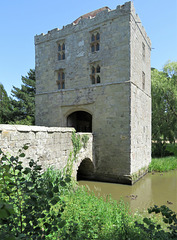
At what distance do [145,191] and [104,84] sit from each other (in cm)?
523

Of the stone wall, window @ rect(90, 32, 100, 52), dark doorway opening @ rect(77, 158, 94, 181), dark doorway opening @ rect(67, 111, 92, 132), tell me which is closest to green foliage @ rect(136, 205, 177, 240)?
the stone wall

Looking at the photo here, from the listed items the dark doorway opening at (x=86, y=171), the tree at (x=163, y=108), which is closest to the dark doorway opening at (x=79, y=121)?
the dark doorway opening at (x=86, y=171)

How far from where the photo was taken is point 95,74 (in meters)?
9.50

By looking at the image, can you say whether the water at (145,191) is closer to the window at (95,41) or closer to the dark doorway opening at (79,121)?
the dark doorway opening at (79,121)

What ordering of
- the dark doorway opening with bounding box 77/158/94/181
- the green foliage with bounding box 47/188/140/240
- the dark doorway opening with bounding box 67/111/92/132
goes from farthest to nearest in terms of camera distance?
the dark doorway opening with bounding box 67/111/92/132 < the dark doorway opening with bounding box 77/158/94/181 < the green foliage with bounding box 47/188/140/240

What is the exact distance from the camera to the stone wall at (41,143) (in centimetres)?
440

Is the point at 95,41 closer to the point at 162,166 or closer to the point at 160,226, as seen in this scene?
the point at 162,166

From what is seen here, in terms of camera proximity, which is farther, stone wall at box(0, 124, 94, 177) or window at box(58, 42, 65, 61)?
window at box(58, 42, 65, 61)

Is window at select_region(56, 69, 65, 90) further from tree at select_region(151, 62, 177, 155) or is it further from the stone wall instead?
tree at select_region(151, 62, 177, 155)

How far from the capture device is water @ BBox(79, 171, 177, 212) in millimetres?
6359

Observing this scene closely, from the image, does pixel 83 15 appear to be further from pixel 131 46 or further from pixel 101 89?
pixel 101 89

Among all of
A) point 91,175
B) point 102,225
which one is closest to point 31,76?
point 91,175

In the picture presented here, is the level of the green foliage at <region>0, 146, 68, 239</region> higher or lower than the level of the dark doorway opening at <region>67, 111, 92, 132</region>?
lower

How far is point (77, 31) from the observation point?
32.6 feet
